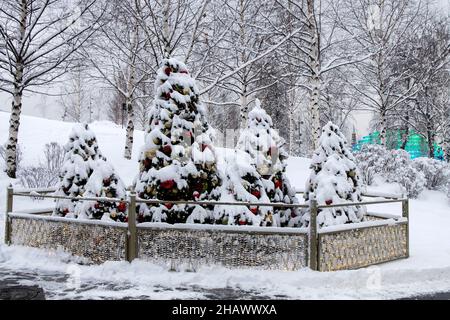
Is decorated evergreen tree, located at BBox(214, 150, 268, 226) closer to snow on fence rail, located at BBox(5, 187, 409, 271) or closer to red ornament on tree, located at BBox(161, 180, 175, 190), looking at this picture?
snow on fence rail, located at BBox(5, 187, 409, 271)

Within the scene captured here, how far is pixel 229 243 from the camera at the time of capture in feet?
→ 21.9

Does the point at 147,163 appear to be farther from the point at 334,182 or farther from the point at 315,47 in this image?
the point at 315,47

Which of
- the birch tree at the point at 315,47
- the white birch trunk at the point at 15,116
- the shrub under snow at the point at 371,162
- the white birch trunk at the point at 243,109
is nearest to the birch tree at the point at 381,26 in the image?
the birch tree at the point at 315,47

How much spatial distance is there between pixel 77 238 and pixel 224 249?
2.74 metres

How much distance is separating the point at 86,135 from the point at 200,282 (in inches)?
175

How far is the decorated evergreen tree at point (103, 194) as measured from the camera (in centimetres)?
812

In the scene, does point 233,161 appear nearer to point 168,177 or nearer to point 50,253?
point 168,177

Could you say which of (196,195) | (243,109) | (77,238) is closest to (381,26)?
(243,109)

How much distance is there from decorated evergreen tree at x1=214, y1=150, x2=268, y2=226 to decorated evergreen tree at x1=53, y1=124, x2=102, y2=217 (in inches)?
117

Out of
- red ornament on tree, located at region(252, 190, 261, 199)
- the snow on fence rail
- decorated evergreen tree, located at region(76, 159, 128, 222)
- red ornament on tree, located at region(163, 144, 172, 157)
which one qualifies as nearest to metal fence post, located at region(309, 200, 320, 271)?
the snow on fence rail

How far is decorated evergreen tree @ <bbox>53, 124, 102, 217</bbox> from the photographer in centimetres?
852

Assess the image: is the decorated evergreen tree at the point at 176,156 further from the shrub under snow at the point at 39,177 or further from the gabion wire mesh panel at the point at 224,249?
the shrub under snow at the point at 39,177

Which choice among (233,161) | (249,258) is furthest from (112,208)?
(249,258)

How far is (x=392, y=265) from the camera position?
7262mm
